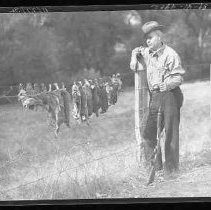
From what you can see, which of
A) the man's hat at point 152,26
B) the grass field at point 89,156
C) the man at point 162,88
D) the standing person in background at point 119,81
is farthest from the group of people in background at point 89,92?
the man's hat at point 152,26

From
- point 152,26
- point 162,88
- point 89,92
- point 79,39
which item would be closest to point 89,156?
point 89,92

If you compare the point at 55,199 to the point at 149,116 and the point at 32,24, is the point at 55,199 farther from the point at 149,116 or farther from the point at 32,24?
the point at 32,24

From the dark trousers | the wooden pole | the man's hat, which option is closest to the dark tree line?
the man's hat

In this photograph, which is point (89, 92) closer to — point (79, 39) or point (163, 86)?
point (79, 39)

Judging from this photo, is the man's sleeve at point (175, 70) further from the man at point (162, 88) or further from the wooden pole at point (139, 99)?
the wooden pole at point (139, 99)

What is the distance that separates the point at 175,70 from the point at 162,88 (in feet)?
0.65

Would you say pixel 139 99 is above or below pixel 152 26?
below

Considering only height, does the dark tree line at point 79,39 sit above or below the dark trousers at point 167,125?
above

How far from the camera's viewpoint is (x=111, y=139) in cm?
603

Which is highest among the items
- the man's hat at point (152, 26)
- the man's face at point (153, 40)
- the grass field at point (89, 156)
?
the man's hat at point (152, 26)

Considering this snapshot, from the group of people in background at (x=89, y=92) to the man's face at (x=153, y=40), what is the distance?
390 millimetres

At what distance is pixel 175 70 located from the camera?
6.00 meters

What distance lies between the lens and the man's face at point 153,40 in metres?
5.99

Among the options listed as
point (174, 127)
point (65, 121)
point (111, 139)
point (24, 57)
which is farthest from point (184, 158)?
point (24, 57)
